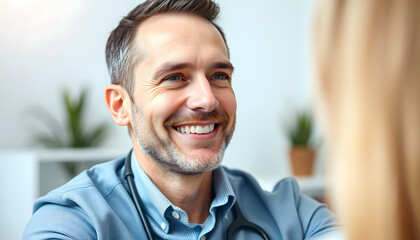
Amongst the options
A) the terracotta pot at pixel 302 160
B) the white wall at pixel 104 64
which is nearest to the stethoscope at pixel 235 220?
the white wall at pixel 104 64

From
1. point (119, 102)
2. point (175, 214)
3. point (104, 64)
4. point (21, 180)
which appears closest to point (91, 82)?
point (104, 64)

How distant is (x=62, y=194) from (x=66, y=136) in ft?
5.67

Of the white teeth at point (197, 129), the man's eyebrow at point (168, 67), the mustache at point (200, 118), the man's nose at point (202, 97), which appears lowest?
the white teeth at point (197, 129)

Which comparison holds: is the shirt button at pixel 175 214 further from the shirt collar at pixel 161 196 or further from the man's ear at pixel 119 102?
the man's ear at pixel 119 102

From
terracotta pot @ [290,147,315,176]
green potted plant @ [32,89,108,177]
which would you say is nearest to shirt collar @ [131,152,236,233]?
green potted plant @ [32,89,108,177]

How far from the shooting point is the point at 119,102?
89cm

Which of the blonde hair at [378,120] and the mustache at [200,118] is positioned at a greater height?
the blonde hair at [378,120]

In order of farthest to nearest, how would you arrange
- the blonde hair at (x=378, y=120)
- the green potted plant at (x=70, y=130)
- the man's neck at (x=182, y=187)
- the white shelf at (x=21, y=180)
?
the green potted plant at (x=70, y=130) → the white shelf at (x=21, y=180) → the man's neck at (x=182, y=187) → the blonde hair at (x=378, y=120)

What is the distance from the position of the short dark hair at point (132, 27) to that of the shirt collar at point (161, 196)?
0.14 m

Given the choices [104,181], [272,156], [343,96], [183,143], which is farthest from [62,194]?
[272,156]

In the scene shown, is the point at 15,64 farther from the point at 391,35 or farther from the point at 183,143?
the point at 391,35

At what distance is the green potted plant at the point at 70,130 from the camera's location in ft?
7.60

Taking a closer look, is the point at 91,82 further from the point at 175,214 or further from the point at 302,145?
the point at 175,214

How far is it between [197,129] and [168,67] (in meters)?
0.11
